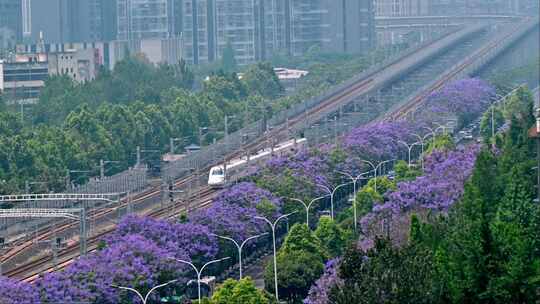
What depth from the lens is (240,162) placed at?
98812 mm

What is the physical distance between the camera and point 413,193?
76250mm

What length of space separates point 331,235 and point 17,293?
17.2 m

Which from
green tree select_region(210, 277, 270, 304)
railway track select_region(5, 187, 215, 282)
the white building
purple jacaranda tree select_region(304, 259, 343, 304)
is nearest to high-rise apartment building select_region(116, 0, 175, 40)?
the white building

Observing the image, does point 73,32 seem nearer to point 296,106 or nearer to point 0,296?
point 296,106

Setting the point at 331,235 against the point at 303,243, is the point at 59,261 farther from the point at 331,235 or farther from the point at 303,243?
the point at 331,235

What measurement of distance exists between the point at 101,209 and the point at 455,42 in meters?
82.5

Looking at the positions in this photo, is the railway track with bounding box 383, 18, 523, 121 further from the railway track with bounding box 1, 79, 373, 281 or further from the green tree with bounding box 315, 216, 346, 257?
the green tree with bounding box 315, 216, 346, 257

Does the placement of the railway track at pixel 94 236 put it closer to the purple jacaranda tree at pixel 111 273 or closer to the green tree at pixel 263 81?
the purple jacaranda tree at pixel 111 273

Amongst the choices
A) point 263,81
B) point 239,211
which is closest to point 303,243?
point 239,211

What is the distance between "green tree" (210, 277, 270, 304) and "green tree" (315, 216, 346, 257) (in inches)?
517

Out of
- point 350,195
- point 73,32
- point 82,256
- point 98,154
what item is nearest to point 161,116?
point 98,154

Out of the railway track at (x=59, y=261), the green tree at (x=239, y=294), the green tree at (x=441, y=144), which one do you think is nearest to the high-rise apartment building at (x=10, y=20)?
the green tree at (x=441, y=144)

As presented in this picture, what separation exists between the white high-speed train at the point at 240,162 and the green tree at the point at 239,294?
31672 millimetres

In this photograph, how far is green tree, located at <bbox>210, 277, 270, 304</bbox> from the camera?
193ft
